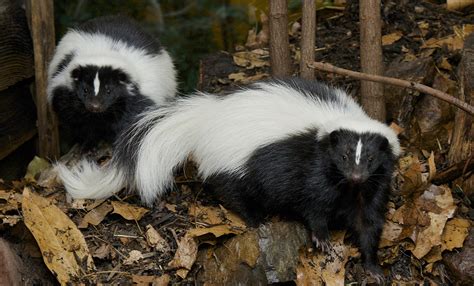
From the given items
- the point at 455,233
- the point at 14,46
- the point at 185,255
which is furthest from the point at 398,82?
the point at 14,46

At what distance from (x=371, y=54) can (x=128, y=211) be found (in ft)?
8.26

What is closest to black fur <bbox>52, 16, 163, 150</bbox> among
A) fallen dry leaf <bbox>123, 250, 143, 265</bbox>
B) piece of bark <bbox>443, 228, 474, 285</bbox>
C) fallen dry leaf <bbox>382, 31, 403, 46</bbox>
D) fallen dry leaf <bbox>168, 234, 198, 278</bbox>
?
fallen dry leaf <bbox>123, 250, 143, 265</bbox>

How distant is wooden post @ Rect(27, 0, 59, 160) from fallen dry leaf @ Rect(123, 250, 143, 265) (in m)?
2.51

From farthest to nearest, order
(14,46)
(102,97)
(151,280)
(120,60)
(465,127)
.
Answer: (14,46), (120,60), (102,97), (465,127), (151,280)

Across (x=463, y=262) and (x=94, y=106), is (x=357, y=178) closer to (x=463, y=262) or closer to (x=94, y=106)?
(x=463, y=262)

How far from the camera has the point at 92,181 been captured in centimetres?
674

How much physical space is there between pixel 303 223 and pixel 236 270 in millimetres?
694

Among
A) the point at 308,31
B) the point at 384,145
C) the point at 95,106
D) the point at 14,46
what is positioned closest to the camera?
the point at 384,145

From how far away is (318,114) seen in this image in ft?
20.0

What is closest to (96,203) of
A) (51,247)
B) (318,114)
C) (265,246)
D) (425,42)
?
(51,247)

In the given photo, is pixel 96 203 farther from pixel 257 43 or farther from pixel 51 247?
pixel 257 43

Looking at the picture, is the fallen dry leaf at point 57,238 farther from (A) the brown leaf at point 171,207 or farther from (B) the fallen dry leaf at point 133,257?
(A) the brown leaf at point 171,207

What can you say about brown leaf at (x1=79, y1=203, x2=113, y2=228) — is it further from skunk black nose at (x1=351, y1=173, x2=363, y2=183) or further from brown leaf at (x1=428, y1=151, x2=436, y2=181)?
brown leaf at (x1=428, y1=151, x2=436, y2=181)

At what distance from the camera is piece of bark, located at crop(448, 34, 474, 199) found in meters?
6.59
